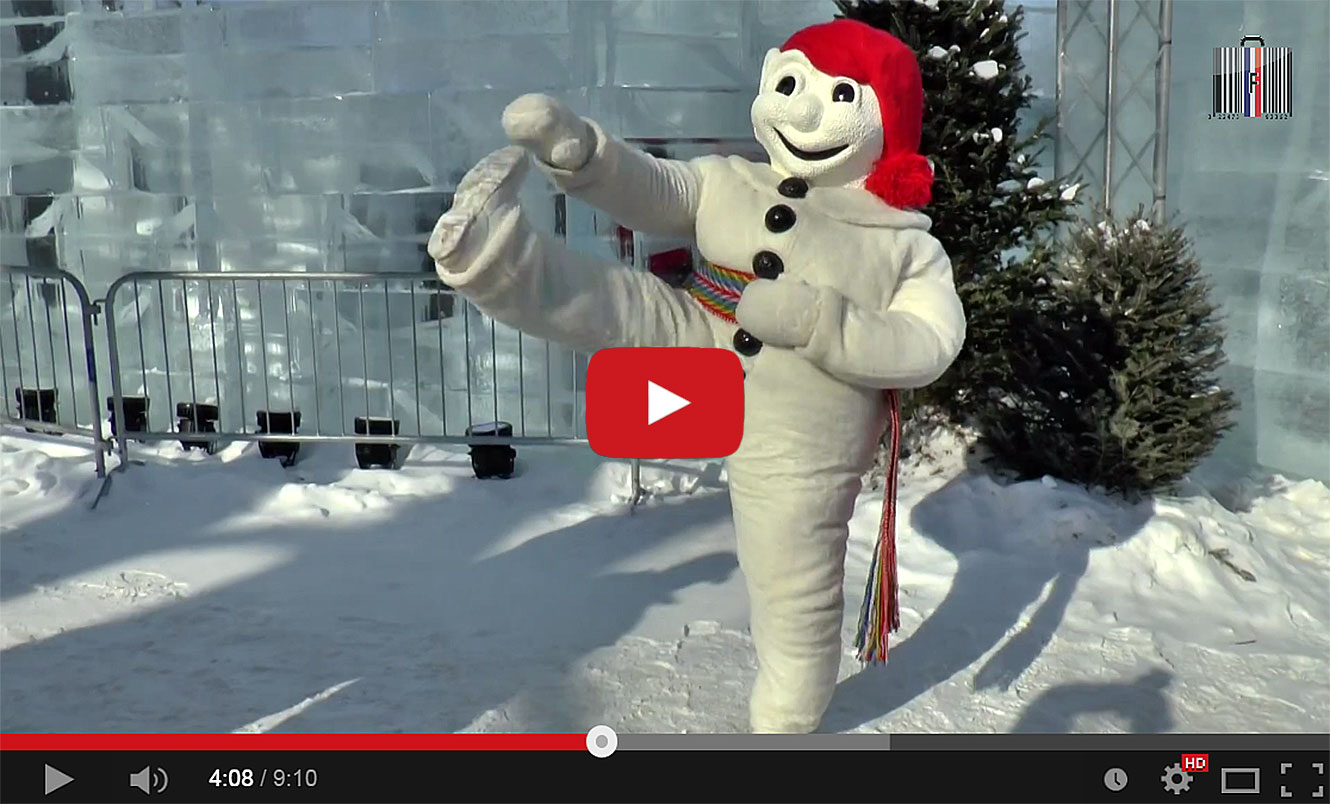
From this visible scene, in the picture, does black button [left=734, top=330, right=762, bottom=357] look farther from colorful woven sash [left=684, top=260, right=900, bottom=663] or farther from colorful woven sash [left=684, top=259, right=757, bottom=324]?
colorful woven sash [left=684, top=260, right=900, bottom=663]

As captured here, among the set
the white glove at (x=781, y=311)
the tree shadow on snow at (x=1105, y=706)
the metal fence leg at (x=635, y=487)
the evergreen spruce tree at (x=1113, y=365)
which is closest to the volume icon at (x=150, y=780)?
the white glove at (x=781, y=311)

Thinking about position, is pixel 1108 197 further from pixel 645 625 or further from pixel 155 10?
pixel 155 10

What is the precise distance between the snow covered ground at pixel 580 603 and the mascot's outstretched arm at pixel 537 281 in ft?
3.68

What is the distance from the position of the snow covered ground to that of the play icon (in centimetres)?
121

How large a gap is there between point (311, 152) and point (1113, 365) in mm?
3896

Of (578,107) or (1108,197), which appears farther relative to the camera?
(1108,197)

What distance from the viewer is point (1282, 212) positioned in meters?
5.44

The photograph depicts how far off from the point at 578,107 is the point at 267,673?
9.69 feet

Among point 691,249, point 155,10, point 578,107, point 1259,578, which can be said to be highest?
point 155,10

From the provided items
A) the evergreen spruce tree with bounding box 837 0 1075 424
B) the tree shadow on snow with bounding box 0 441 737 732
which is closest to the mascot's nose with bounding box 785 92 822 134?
the tree shadow on snow with bounding box 0 441 737 732

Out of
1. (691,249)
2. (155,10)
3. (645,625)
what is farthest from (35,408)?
(645,625)

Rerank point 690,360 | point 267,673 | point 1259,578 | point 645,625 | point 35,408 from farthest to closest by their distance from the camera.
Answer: point 35,408, point 1259,578, point 645,625, point 267,673, point 690,360

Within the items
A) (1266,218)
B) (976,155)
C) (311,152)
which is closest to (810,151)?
(976,155)

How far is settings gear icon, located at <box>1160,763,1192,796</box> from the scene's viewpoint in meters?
1.89
